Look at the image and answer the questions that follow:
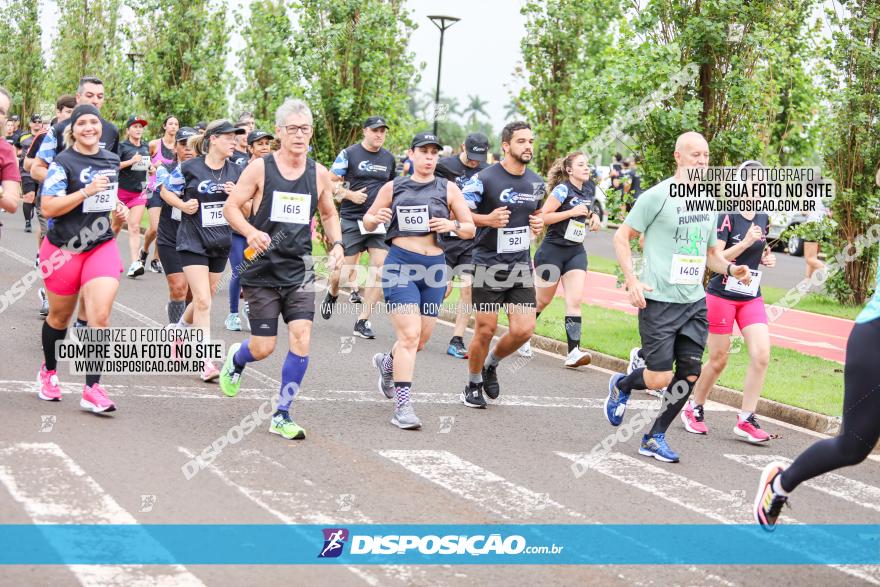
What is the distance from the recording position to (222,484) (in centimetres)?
649

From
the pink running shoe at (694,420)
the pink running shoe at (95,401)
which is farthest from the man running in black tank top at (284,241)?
the pink running shoe at (694,420)

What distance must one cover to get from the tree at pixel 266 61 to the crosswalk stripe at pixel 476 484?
13720 mm

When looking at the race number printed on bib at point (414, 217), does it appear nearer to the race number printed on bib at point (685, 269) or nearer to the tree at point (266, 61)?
the race number printed on bib at point (685, 269)

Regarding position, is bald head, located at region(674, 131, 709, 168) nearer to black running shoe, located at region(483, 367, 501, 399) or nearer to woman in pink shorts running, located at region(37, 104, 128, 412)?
black running shoe, located at region(483, 367, 501, 399)

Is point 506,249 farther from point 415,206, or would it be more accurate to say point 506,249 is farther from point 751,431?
point 751,431

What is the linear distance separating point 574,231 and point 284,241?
15.3ft

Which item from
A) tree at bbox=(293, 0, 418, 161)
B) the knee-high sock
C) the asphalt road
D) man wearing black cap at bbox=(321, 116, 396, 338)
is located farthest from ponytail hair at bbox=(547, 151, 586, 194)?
tree at bbox=(293, 0, 418, 161)

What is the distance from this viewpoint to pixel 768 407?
10211mm

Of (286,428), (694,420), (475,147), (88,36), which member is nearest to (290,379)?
(286,428)

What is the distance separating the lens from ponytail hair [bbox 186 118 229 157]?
32.5ft

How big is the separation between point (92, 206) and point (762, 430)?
17.2ft

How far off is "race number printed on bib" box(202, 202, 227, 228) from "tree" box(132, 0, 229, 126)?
64.2ft

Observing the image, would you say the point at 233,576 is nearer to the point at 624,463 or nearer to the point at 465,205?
the point at 624,463

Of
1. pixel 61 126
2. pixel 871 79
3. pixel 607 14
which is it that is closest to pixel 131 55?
pixel 607 14
